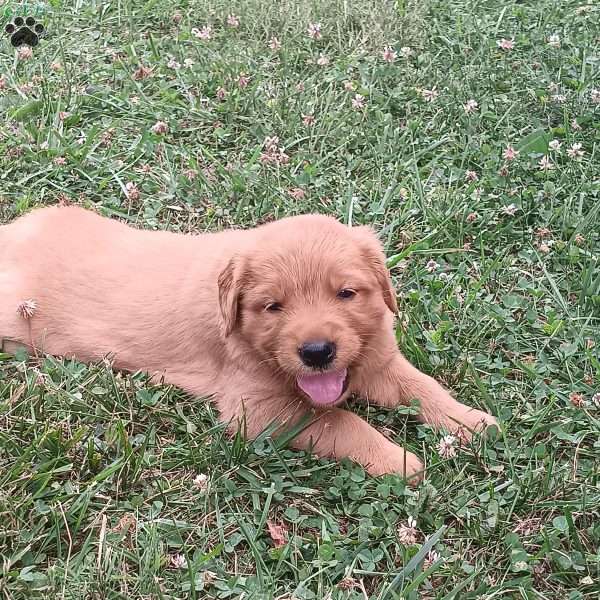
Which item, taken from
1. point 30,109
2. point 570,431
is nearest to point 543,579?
point 570,431

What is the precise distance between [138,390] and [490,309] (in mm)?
1902

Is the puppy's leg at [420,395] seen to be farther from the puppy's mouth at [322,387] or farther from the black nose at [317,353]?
the black nose at [317,353]

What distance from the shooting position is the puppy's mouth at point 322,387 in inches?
143

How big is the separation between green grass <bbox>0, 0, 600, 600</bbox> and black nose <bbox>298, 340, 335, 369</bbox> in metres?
0.49

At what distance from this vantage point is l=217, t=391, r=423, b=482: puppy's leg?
11.8 ft

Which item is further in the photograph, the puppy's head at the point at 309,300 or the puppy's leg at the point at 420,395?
the puppy's leg at the point at 420,395

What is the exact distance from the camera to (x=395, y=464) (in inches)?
141

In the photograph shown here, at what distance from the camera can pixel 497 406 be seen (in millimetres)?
3896

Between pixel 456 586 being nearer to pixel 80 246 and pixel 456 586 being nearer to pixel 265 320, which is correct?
pixel 265 320

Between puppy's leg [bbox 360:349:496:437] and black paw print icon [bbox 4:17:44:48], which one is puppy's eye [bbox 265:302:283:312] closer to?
puppy's leg [bbox 360:349:496:437]

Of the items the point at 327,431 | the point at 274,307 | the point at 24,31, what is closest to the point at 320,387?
the point at 327,431

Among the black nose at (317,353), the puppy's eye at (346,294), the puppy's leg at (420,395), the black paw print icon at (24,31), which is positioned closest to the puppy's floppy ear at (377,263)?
the puppy's eye at (346,294)

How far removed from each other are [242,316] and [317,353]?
1.45ft

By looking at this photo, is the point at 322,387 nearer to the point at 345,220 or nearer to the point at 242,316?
the point at 242,316
